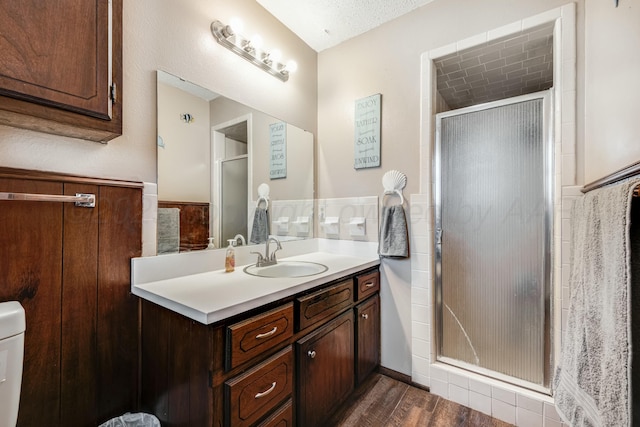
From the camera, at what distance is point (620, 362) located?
0.62 meters

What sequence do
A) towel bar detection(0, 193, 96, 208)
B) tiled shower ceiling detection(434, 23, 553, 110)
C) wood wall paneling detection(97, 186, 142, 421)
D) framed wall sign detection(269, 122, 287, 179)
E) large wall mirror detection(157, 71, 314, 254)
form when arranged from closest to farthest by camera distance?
1. towel bar detection(0, 193, 96, 208)
2. wood wall paneling detection(97, 186, 142, 421)
3. large wall mirror detection(157, 71, 314, 254)
4. tiled shower ceiling detection(434, 23, 553, 110)
5. framed wall sign detection(269, 122, 287, 179)

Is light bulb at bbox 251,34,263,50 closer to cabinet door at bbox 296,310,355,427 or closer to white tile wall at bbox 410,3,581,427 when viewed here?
white tile wall at bbox 410,3,581,427

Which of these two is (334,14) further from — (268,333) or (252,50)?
(268,333)

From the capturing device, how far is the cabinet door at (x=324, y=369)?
1.20m

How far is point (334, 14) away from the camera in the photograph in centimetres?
184

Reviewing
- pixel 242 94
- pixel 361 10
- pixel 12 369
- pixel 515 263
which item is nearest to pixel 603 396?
pixel 515 263

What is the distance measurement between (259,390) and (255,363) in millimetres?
103

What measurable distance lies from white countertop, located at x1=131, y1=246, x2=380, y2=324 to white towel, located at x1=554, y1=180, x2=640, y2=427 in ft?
3.09

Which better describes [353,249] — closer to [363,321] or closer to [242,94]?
[363,321]

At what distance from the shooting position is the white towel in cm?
62

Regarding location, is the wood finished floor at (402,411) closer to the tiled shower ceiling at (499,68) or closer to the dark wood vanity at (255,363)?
the dark wood vanity at (255,363)

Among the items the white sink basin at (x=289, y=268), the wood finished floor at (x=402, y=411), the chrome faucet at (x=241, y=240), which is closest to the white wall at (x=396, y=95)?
the wood finished floor at (x=402, y=411)

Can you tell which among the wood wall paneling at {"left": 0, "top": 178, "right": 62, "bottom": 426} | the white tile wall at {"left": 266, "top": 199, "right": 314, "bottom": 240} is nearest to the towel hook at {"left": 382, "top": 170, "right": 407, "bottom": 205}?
the white tile wall at {"left": 266, "top": 199, "right": 314, "bottom": 240}

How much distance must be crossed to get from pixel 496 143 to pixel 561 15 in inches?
26.4
